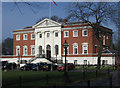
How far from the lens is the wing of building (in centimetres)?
6227

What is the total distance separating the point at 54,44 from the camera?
220ft

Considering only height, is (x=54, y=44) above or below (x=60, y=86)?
above

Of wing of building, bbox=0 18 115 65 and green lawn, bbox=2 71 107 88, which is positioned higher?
wing of building, bbox=0 18 115 65

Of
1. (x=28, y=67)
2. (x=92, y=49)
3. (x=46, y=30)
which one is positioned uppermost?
(x=46, y=30)

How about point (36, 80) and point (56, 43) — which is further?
point (56, 43)

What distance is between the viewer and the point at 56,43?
66938 mm

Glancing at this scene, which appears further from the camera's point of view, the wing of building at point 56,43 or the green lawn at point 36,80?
the wing of building at point 56,43

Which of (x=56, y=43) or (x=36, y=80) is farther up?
(x=56, y=43)

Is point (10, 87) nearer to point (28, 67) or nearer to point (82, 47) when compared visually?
point (28, 67)

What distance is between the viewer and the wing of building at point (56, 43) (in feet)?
204

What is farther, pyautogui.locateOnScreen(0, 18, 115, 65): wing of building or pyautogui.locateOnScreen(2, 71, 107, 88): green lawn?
pyautogui.locateOnScreen(0, 18, 115, 65): wing of building

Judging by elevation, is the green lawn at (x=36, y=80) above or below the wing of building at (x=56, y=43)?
below

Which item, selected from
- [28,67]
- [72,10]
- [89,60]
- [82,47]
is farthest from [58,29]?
[72,10]

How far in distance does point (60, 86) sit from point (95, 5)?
19.1 meters
